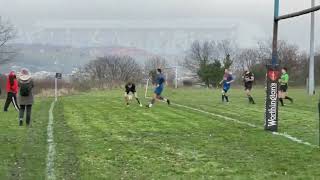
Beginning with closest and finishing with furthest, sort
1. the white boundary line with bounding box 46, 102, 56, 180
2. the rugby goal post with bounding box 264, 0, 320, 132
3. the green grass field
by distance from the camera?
the white boundary line with bounding box 46, 102, 56, 180
the green grass field
the rugby goal post with bounding box 264, 0, 320, 132

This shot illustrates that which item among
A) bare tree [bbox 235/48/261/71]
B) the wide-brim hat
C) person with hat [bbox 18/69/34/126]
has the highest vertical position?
bare tree [bbox 235/48/261/71]

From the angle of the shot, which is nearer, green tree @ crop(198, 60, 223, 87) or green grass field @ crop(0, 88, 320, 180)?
green grass field @ crop(0, 88, 320, 180)

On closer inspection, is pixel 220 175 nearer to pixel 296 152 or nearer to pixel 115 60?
pixel 296 152

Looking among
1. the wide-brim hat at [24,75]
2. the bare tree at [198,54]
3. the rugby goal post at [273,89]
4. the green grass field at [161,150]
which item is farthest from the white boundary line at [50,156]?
the bare tree at [198,54]

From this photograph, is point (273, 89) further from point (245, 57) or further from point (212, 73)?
point (245, 57)

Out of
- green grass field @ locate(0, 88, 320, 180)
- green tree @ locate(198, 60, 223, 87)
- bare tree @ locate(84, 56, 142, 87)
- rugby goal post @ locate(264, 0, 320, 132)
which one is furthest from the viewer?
bare tree @ locate(84, 56, 142, 87)

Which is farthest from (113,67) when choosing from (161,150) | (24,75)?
(161,150)

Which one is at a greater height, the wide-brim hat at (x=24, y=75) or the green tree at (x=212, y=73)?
the wide-brim hat at (x=24, y=75)

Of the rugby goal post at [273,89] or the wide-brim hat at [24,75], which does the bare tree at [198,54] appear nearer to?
the wide-brim hat at [24,75]

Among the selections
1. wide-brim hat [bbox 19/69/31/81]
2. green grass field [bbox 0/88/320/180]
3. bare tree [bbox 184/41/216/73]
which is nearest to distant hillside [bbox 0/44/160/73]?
bare tree [bbox 184/41/216/73]

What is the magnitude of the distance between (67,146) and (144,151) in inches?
73.8

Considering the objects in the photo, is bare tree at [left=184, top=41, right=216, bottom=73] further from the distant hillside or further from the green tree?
the distant hillside

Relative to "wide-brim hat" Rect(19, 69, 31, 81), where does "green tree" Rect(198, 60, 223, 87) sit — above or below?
below

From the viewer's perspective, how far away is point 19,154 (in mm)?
11844
